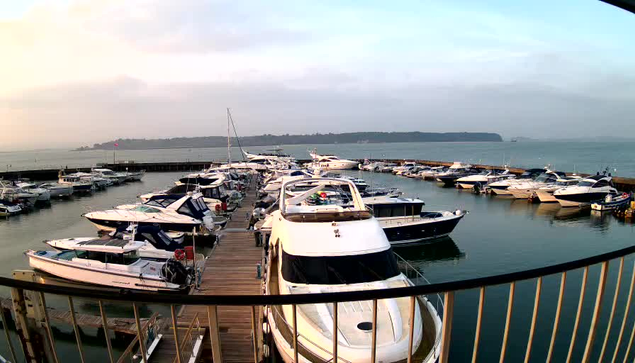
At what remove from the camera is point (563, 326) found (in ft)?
34.3

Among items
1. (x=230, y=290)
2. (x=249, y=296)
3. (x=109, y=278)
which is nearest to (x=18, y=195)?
(x=109, y=278)

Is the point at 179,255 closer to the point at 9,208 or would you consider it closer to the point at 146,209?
the point at 146,209

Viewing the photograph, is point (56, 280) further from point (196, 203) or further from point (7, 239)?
point (7, 239)

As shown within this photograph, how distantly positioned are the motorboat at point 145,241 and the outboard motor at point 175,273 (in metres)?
1.72

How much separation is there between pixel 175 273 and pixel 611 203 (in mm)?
29548

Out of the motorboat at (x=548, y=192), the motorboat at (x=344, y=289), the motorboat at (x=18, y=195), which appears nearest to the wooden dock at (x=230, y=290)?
the motorboat at (x=344, y=289)

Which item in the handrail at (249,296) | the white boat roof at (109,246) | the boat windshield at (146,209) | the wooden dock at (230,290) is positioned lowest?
the wooden dock at (230,290)

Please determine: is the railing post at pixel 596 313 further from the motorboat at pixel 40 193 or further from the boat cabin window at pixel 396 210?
the motorboat at pixel 40 193

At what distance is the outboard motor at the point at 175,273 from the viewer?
38.6ft

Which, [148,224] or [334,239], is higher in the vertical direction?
[334,239]

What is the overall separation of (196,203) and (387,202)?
10541 mm

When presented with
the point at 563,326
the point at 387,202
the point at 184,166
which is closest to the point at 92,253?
the point at 387,202

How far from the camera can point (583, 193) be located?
27062 millimetres

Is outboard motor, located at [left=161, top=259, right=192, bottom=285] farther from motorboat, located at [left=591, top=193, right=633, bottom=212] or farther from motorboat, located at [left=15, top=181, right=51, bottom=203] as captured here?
motorboat, located at [left=591, top=193, right=633, bottom=212]
